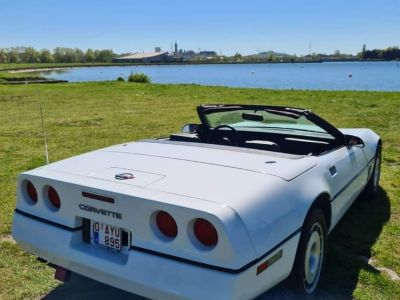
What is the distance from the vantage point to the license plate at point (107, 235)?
2.43 meters

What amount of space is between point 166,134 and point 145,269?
7.35m

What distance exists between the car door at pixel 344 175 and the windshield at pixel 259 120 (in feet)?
1.22

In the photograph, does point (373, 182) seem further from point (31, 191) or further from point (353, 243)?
point (31, 191)

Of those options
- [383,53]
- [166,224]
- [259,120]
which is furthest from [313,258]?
[383,53]

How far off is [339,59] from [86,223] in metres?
167

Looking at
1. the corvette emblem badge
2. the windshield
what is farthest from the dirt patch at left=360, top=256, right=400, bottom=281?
the corvette emblem badge

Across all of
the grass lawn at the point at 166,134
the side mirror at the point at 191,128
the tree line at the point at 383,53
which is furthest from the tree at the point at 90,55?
the side mirror at the point at 191,128

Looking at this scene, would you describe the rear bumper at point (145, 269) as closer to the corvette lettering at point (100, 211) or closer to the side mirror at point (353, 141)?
the corvette lettering at point (100, 211)

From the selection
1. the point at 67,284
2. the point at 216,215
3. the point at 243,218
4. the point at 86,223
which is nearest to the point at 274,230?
the point at 243,218

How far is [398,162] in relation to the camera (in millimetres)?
6633

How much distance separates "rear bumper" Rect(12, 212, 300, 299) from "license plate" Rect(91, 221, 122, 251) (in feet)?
0.13

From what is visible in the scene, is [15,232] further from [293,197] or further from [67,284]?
[293,197]

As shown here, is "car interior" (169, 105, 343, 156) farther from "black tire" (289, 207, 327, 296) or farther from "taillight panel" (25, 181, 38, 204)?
"taillight panel" (25, 181, 38, 204)

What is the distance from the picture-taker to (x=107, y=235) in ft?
8.09
